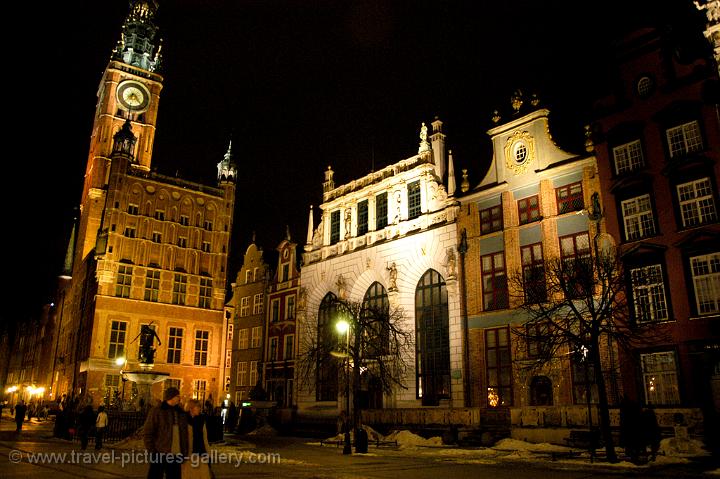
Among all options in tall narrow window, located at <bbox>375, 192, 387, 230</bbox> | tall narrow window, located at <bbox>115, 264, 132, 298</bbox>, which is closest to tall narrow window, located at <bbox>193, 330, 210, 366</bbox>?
tall narrow window, located at <bbox>115, 264, 132, 298</bbox>

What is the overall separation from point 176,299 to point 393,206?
31325mm

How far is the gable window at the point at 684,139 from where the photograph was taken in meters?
25.0

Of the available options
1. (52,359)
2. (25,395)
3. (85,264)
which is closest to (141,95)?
(85,264)

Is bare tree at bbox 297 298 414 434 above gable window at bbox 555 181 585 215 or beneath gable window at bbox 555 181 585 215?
beneath

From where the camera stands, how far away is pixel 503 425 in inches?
1069

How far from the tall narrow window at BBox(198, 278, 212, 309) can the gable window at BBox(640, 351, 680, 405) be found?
1860 inches

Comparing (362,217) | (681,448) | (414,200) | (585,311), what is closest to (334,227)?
(362,217)

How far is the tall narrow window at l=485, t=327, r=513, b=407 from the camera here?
96.7 ft

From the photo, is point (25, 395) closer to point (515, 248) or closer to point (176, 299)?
point (176, 299)

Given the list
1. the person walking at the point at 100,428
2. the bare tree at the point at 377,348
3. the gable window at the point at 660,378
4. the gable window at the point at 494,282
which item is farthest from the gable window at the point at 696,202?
the person walking at the point at 100,428

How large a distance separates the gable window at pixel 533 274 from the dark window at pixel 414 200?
9145mm

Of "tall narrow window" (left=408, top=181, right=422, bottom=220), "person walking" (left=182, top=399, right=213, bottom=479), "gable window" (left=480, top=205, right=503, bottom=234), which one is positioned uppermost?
"tall narrow window" (left=408, top=181, right=422, bottom=220)

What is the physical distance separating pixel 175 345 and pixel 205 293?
6534 mm

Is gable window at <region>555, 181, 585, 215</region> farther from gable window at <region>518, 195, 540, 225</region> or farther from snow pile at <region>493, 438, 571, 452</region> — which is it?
snow pile at <region>493, 438, 571, 452</region>
